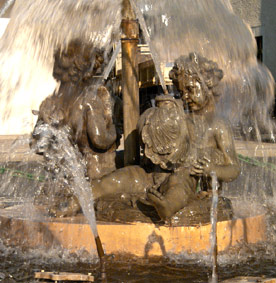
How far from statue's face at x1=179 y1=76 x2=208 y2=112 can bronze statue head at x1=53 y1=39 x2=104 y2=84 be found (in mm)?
952

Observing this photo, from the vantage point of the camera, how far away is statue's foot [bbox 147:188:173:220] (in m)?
4.37

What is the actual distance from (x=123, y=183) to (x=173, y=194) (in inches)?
26.5

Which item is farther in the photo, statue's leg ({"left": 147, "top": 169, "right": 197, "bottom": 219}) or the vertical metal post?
the vertical metal post

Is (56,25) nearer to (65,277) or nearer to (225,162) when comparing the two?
(225,162)

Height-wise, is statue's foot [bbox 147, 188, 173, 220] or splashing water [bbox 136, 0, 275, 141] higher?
splashing water [bbox 136, 0, 275, 141]

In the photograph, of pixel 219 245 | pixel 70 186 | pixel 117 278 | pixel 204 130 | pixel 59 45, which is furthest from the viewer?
pixel 59 45

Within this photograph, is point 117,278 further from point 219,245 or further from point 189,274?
point 219,245

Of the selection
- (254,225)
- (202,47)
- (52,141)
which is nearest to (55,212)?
(52,141)

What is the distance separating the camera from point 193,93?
5121 mm

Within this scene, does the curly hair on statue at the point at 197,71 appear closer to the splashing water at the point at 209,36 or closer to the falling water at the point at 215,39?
the falling water at the point at 215,39

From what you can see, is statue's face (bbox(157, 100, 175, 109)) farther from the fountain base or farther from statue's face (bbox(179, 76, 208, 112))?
the fountain base

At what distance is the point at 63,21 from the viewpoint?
5707 mm

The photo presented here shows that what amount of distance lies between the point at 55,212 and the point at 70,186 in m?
0.42

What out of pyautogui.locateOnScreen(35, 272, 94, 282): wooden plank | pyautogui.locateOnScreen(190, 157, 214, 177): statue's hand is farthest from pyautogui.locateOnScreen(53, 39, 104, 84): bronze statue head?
pyautogui.locateOnScreen(35, 272, 94, 282): wooden plank
